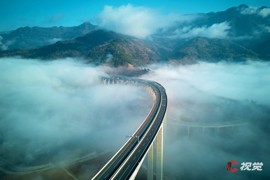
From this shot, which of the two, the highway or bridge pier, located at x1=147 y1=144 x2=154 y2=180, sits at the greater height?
the highway

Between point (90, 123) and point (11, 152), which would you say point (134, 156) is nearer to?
point (11, 152)

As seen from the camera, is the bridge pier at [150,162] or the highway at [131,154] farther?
the bridge pier at [150,162]

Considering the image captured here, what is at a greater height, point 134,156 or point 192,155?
point 134,156

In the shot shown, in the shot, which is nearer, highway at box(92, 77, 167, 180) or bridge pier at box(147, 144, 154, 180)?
highway at box(92, 77, 167, 180)

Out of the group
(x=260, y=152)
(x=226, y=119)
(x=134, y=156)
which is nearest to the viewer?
(x=134, y=156)

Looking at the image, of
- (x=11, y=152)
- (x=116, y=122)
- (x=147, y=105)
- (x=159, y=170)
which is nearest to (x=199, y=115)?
(x=147, y=105)

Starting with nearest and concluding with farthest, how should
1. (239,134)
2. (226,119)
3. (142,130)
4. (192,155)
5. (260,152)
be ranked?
(142,130), (192,155), (260,152), (239,134), (226,119)

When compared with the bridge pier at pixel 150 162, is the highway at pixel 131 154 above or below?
above

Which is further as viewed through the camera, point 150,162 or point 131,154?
point 150,162

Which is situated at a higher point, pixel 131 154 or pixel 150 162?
pixel 131 154

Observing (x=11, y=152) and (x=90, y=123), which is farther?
(x=90, y=123)

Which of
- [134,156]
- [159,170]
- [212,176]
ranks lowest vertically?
[212,176]
